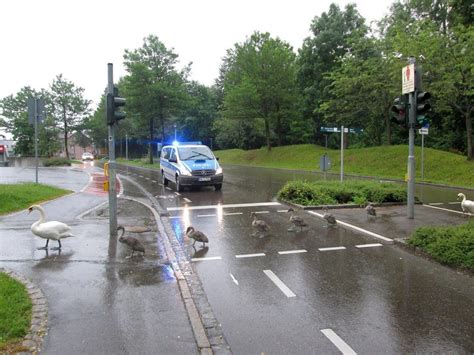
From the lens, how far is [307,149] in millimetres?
44562

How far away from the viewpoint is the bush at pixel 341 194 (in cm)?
1367

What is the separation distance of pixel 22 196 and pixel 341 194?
9749mm

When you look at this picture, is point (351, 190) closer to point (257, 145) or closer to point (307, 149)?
point (307, 149)

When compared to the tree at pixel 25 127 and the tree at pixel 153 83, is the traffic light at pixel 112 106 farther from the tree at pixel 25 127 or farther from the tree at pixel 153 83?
the tree at pixel 153 83

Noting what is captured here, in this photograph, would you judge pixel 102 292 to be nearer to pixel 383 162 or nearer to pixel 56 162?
pixel 383 162

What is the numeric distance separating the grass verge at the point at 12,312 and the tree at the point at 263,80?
38614mm

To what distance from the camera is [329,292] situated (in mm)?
5961

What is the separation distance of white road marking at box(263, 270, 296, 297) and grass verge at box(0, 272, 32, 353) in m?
3.08

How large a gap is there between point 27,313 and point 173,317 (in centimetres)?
160

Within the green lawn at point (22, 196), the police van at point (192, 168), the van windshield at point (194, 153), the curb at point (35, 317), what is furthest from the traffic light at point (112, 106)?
the van windshield at point (194, 153)

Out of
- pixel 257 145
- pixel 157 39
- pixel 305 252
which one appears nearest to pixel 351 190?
pixel 305 252

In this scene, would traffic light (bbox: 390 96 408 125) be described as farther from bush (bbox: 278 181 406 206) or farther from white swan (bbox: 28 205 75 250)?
white swan (bbox: 28 205 75 250)

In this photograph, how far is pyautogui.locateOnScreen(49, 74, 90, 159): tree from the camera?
62.9m

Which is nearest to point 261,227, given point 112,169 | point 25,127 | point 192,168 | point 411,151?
point 112,169
